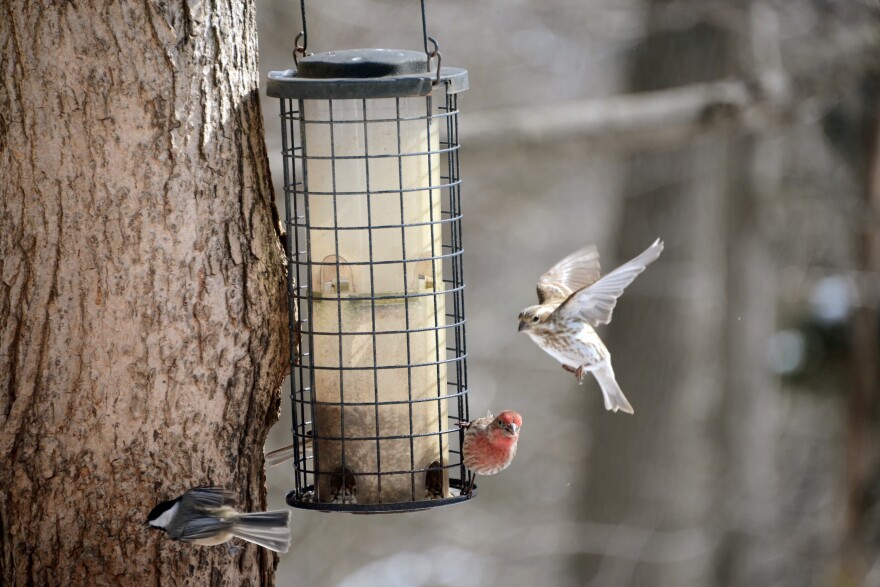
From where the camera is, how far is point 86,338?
403 centimetres

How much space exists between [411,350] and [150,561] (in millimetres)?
1218

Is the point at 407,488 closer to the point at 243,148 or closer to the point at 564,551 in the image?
the point at 243,148

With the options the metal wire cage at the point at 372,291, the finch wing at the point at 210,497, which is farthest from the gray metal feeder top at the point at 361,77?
the finch wing at the point at 210,497

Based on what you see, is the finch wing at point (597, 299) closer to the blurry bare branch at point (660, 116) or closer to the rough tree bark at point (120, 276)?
the rough tree bark at point (120, 276)

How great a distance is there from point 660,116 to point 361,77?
494 centimetres

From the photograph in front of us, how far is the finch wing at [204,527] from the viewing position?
3.98m

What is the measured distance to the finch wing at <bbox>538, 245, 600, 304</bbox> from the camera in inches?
223

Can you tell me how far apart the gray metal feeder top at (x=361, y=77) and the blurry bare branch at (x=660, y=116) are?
4010mm

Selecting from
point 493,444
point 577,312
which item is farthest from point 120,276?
point 577,312

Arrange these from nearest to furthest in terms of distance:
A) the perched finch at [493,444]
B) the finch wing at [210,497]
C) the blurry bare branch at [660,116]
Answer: the finch wing at [210,497] < the perched finch at [493,444] < the blurry bare branch at [660,116]

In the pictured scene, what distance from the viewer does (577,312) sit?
5180mm

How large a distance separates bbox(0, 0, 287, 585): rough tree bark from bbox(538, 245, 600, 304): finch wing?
1.85 meters

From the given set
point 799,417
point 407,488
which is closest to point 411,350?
point 407,488

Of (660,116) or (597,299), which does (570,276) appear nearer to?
(597,299)
